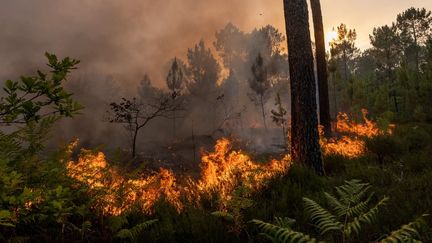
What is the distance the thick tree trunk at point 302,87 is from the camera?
6.93 meters

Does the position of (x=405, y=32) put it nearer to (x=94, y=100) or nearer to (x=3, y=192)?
(x=94, y=100)

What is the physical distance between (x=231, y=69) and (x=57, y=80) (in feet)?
198

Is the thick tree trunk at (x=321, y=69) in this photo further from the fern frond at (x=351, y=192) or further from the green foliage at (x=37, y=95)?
the green foliage at (x=37, y=95)

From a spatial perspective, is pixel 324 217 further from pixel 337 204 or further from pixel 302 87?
pixel 302 87

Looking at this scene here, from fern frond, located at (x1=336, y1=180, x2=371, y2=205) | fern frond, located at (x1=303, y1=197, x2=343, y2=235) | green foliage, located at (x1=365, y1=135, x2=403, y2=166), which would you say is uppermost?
fern frond, located at (x1=336, y1=180, x2=371, y2=205)

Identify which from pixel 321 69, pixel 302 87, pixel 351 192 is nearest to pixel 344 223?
pixel 351 192

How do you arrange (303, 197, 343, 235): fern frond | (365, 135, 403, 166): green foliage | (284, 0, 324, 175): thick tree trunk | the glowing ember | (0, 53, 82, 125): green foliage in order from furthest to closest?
(365, 135, 403, 166): green foliage, (284, 0, 324, 175): thick tree trunk, the glowing ember, (303, 197, 343, 235): fern frond, (0, 53, 82, 125): green foliage

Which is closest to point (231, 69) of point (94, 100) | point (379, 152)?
point (94, 100)

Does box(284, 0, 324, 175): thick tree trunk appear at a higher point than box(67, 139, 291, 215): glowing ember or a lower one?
higher

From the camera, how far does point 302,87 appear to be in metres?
7.03

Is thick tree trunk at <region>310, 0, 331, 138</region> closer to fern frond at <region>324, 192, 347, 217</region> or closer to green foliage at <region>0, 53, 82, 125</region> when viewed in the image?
fern frond at <region>324, 192, 347, 217</region>

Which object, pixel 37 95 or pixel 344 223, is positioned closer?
pixel 37 95

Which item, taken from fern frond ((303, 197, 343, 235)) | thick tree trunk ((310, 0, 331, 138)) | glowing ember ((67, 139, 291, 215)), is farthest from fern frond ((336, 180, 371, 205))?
thick tree trunk ((310, 0, 331, 138))

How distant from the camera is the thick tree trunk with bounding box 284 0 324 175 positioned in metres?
6.93
